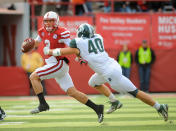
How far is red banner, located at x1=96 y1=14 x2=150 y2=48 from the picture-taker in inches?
608

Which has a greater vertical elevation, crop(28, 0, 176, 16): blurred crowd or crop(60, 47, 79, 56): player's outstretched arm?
crop(28, 0, 176, 16): blurred crowd

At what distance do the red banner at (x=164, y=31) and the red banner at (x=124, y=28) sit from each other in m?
0.25

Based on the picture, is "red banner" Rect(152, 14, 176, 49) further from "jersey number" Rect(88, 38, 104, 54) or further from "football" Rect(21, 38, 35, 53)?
"jersey number" Rect(88, 38, 104, 54)

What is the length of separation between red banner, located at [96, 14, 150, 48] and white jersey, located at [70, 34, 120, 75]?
26.6 feet

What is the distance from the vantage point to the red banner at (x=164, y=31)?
1545cm

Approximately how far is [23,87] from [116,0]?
14.7 ft

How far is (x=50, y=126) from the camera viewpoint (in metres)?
7.31

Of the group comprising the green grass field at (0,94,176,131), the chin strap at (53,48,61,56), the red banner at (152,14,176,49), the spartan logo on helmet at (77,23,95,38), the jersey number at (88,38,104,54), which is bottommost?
the green grass field at (0,94,176,131)

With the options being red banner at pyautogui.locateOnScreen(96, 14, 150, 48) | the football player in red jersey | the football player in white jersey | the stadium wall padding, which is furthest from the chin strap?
red banner at pyautogui.locateOnScreen(96, 14, 150, 48)

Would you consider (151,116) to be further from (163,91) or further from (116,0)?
(116,0)

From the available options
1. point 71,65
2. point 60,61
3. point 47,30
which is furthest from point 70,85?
point 71,65

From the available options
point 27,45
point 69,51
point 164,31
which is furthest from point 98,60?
point 164,31

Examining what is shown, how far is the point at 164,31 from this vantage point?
1551cm

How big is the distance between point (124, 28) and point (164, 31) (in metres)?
1.39
